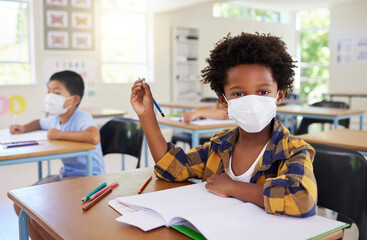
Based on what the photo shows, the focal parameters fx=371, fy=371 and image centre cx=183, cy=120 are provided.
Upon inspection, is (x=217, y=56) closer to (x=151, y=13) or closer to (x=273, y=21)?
(x=151, y=13)

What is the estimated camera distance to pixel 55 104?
2166 mm

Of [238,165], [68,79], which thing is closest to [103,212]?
[238,165]

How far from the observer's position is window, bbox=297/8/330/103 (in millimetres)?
9258

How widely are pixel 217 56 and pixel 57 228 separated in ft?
2.03

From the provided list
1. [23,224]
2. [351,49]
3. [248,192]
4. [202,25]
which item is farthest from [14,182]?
[351,49]

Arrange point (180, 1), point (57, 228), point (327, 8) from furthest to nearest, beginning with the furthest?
point (327, 8) < point (180, 1) < point (57, 228)

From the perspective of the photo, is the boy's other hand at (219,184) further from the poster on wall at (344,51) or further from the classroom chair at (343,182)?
the poster on wall at (344,51)

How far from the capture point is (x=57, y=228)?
0.77 m

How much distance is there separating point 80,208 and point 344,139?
62.8 inches

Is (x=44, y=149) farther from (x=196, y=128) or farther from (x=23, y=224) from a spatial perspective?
(x=196, y=128)

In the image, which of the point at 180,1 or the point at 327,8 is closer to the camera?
the point at 180,1

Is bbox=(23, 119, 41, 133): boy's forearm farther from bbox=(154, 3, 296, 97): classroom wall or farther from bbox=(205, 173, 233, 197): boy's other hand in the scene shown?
bbox=(154, 3, 296, 97): classroom wall

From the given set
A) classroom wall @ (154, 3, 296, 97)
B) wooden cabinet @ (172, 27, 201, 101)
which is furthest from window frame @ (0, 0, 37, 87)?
wooden cabinet @ (172, 27, 201, 101)

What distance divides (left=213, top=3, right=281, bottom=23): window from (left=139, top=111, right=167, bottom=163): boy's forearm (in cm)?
740
